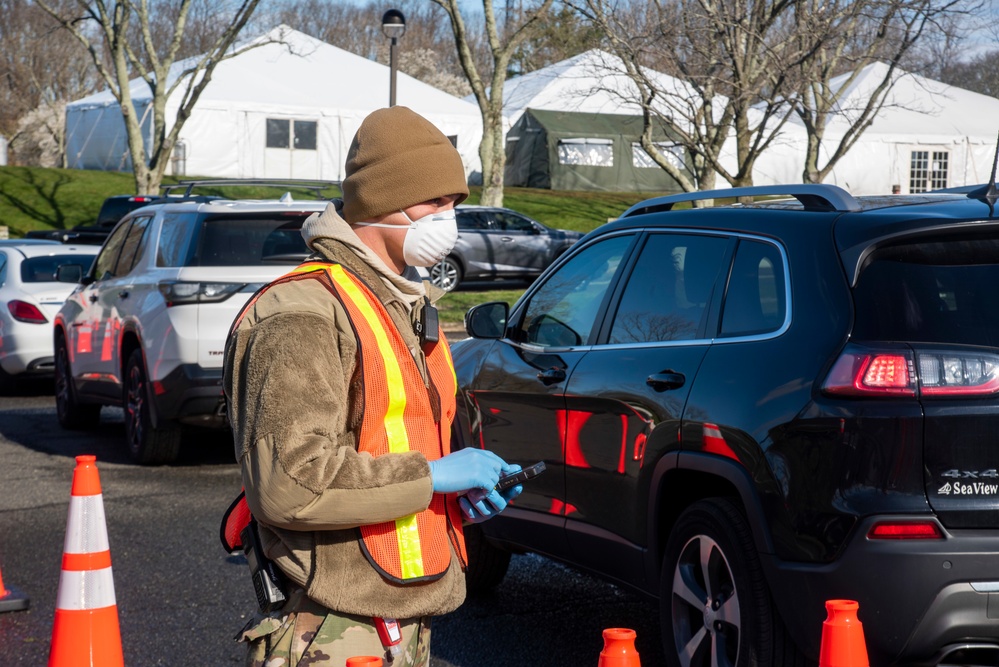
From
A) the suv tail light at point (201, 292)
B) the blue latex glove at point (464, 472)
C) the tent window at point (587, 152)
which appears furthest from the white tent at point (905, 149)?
the blue latex glove at point (464, 472)

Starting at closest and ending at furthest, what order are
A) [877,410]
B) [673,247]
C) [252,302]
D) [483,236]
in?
1. [252,302]
2. [877,410]
3. [673,247]
4. [483,236]

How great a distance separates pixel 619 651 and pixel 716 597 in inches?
70.7

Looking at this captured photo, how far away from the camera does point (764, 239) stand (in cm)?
427

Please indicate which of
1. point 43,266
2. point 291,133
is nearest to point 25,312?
point 43,266

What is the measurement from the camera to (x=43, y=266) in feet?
44.5

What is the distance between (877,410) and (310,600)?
1844 mm

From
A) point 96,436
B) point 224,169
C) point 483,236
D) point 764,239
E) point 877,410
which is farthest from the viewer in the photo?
point 224,169

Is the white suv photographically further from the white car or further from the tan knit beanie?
the tan knit beanie

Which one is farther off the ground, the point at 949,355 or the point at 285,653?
the point at 949,355

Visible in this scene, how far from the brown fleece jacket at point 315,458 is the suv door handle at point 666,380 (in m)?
1.95

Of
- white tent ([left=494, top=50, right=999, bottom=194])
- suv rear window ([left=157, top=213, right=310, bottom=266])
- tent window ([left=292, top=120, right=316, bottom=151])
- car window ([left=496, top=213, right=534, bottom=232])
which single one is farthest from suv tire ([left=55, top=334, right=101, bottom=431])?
white tent ([left=494, top=50, right=999, bottom=194])

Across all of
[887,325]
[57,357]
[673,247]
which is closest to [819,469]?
[887,325]

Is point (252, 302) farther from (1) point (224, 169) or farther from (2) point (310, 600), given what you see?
(1) point (224, 169)

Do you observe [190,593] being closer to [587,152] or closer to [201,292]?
[201,292]
